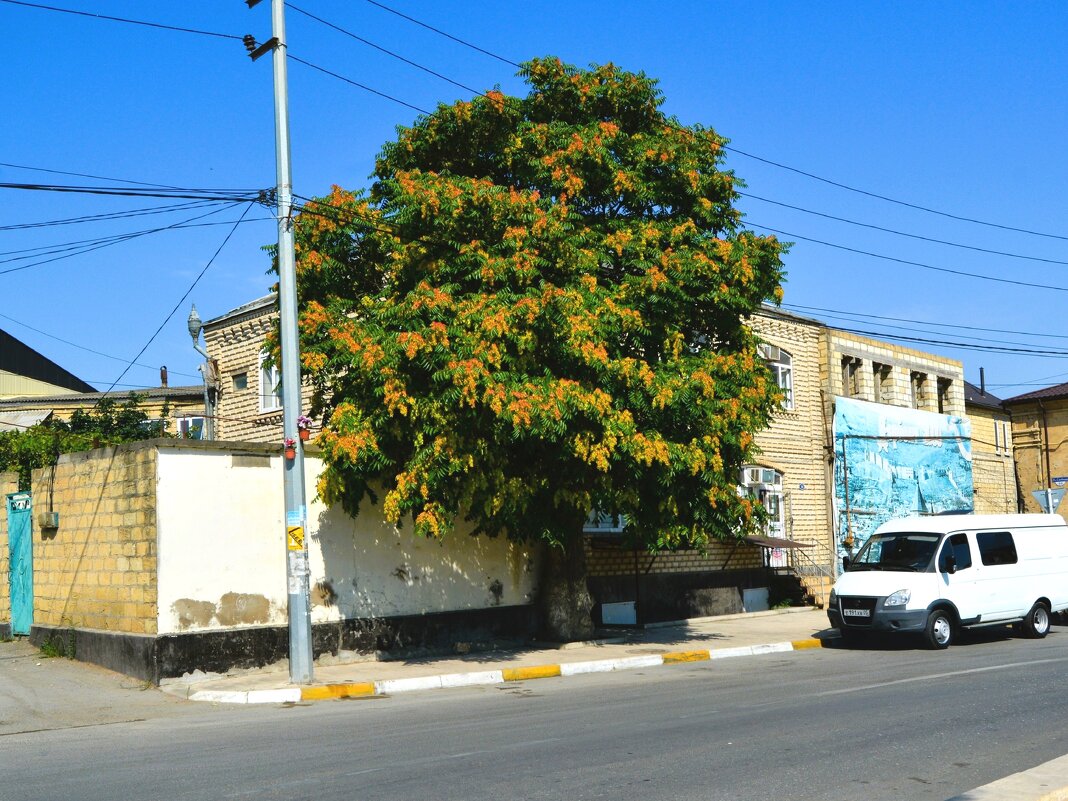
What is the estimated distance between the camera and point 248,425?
2620 centimetres

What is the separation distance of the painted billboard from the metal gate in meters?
20.0

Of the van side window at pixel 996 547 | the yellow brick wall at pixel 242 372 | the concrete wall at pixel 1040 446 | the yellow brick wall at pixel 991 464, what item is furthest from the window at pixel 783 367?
the concrete wall at pixel 1040 446

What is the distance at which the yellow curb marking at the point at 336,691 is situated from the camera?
13.1m

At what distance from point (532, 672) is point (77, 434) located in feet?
45.9

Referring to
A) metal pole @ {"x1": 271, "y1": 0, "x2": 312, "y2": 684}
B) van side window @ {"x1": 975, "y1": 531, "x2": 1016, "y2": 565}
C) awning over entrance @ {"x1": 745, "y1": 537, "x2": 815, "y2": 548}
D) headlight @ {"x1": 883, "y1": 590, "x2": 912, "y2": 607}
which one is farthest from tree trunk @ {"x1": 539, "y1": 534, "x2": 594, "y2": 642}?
awning over entrance @ {"x1": 745, "y1": 537, "x2": 815, "y2": 548}

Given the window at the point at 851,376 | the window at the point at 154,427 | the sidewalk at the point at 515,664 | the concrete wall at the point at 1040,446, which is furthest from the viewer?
the concrete wall at the point at 1040,446

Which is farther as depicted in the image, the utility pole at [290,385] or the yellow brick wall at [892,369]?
the yellow brick wall at [892,369]

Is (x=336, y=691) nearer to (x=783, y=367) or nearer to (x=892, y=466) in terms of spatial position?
(x=783, y=367)

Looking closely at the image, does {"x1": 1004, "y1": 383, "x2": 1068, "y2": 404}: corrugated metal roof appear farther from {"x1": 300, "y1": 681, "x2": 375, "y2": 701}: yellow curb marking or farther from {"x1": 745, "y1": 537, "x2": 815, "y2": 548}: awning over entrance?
{"x1": 300, "y1": 681, "x2": 375, "y2": 701}: yellow curb marking

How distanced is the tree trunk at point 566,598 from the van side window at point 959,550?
241 inches

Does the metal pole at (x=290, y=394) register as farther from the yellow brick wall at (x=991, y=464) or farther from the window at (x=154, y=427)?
the yellow brick wall at (x=991, y=464)

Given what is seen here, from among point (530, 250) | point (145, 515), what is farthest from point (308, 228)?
point (145, 515)

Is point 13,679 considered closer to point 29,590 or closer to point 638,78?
point 29,590

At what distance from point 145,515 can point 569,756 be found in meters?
8.16
